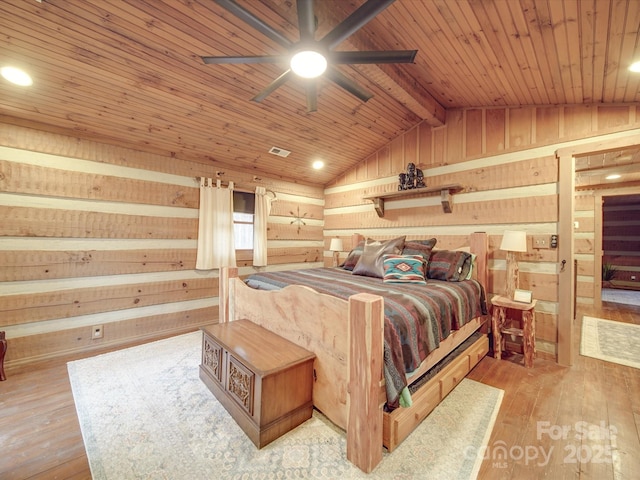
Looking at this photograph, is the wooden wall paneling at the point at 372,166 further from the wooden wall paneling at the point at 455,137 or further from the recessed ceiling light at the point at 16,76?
the recessed ceiling light at the point at 16,76

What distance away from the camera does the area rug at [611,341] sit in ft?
8.82

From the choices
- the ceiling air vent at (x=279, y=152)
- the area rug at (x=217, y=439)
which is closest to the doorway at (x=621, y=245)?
the area rug at (x=217, y=439)

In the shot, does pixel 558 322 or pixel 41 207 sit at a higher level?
pixel 41 207

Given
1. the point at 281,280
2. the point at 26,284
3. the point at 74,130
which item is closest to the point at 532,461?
the point at 281,280

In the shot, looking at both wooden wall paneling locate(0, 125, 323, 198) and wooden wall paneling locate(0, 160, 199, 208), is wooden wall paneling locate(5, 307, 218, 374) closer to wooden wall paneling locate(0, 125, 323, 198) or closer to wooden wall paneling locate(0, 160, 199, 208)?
wooden wall paneling locate(0, 160, 199, 208)

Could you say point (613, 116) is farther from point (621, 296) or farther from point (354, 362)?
point (621, 296)

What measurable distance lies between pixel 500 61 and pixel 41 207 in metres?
4.33

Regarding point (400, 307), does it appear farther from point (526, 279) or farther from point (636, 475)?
point (526, 279)

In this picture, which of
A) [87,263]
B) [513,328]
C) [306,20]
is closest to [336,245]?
[513,328]

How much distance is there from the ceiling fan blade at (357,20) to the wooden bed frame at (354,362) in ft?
4.61

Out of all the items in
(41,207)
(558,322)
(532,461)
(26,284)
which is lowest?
(532,461)

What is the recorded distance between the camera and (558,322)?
264 centimetres

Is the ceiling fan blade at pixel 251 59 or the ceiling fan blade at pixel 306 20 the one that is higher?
the ceiling fan blade at pixel 306 20

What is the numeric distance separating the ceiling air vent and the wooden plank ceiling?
337mm
